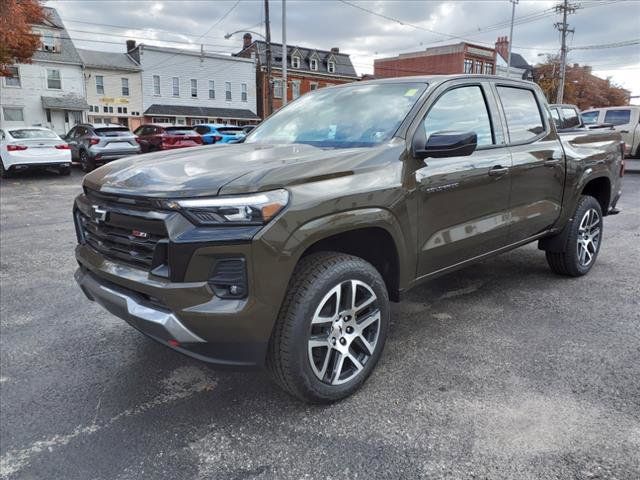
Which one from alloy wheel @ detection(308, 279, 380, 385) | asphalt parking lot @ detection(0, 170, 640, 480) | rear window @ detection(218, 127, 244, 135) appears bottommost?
asphalt parking lot @ detection(0, 170, 640, 480)

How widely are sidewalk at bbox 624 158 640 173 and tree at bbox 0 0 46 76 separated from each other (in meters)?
18.2

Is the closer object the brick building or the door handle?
the door handle

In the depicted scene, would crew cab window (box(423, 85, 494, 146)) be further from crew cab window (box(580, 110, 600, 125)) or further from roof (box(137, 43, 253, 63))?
roof (box(137, 43, 253, 63))

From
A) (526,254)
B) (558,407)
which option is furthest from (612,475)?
(526,254)

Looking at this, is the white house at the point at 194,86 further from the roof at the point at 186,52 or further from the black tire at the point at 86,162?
the black tire at the point at 86,162

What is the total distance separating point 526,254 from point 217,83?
40.4 metres

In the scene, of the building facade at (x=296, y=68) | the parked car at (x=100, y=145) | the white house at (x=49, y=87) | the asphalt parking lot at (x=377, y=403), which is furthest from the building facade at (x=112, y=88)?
the asphalt parking lot at (x=377, y=403)

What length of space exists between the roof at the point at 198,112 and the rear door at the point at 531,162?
1497 inches

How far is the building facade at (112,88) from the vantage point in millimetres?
36562

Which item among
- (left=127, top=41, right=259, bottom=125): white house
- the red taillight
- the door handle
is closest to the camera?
the door handle

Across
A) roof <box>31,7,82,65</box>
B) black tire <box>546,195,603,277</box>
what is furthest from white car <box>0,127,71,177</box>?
roof <box>31,7,82,65</box>

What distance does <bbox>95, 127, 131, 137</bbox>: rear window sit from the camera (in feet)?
51.1

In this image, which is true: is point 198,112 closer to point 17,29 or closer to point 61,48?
point 61,48

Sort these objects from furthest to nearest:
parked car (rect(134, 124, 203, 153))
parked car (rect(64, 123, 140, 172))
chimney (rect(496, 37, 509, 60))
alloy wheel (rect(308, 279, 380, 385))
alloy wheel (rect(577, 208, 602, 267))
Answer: chimney (rect(496, 37, 509, 60))
parked car (rect(134, 124, 203, 153))
parked car (rect(64, 123, 140, 172))
alloy wheel (rect(577, 208, 602, 267))
alloy wheel (rect(308, 279, 380, 385))
